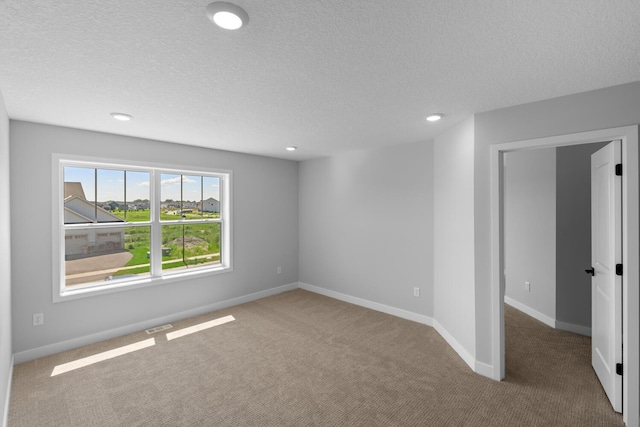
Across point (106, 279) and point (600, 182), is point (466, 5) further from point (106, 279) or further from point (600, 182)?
point (106, 279)

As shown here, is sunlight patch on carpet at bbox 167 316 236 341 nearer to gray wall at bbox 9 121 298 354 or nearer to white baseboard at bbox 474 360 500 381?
gray wall at bbox 9 121 298 354

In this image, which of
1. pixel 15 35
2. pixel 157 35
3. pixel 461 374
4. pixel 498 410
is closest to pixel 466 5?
pixel 157 35

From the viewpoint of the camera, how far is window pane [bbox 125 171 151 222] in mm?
3762

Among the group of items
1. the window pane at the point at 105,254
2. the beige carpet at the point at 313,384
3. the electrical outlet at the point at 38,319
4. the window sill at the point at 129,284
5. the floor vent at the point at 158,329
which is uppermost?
the window pane at the point at 105,254

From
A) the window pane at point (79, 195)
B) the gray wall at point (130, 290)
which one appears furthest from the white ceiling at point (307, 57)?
the window pane at point (79, 195)

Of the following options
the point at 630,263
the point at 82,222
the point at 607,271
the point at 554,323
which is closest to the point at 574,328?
the point at 554,323

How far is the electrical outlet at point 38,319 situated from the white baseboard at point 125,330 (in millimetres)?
254

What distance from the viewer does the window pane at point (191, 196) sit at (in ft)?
14.0

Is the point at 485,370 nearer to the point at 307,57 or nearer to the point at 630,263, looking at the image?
the point at 630,263

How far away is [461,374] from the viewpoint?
106 inches

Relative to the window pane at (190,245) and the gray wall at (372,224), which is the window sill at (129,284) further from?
the gray wall at (372,224)

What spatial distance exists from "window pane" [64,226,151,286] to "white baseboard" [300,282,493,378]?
111 inches

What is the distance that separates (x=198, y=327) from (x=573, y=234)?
16.0ft

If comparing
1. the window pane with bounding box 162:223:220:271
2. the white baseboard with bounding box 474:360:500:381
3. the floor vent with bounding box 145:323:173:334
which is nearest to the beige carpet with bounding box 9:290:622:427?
the white baseboard with bounding box 474:360:500:381
